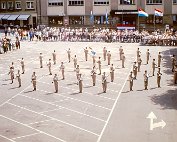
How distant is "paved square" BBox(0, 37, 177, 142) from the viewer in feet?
62.0

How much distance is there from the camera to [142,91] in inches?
1067

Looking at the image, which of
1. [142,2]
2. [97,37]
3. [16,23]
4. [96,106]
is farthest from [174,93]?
[16,23]

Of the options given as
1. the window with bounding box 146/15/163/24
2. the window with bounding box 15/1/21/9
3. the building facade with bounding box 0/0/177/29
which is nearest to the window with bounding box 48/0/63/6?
the building facade with bounding box 0/0/177/29

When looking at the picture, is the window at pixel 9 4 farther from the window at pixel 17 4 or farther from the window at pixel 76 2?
the window at pixel 76 2

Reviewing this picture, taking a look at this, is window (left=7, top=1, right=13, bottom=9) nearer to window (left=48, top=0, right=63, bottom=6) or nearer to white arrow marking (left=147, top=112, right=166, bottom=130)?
window (left=48, top=0, right=63, bottom=6)

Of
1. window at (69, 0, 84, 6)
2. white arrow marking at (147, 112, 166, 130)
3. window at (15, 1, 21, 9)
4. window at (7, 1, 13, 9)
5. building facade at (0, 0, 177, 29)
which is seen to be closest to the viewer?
white arrow marking at (147, 112, 166, 130)

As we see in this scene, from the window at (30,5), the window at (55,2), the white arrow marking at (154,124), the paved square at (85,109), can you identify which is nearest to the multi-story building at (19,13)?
the window at (30,5)

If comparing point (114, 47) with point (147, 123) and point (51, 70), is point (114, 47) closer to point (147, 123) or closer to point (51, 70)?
point (51, 70)

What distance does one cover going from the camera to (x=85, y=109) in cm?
2309

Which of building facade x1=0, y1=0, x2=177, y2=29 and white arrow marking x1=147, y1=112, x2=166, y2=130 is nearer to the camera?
white arrow marking x1=147, y1=112, x2=166, y2=130

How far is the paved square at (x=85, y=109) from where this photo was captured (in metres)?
18.9

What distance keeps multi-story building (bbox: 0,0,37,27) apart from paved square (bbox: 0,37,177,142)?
35006mm

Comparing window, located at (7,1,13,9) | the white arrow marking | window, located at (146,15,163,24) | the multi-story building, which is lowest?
the white arrow marking

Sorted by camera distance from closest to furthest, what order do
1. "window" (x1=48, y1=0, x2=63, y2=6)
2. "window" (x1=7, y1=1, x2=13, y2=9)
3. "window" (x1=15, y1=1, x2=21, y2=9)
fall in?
"window" (x1=48, y1=0, x2=63, y2=6)
"window" (x1=15, y1=1, x2=21, y2=9)
"window" (x1=7, y1=1, x2=13, y2=9)
